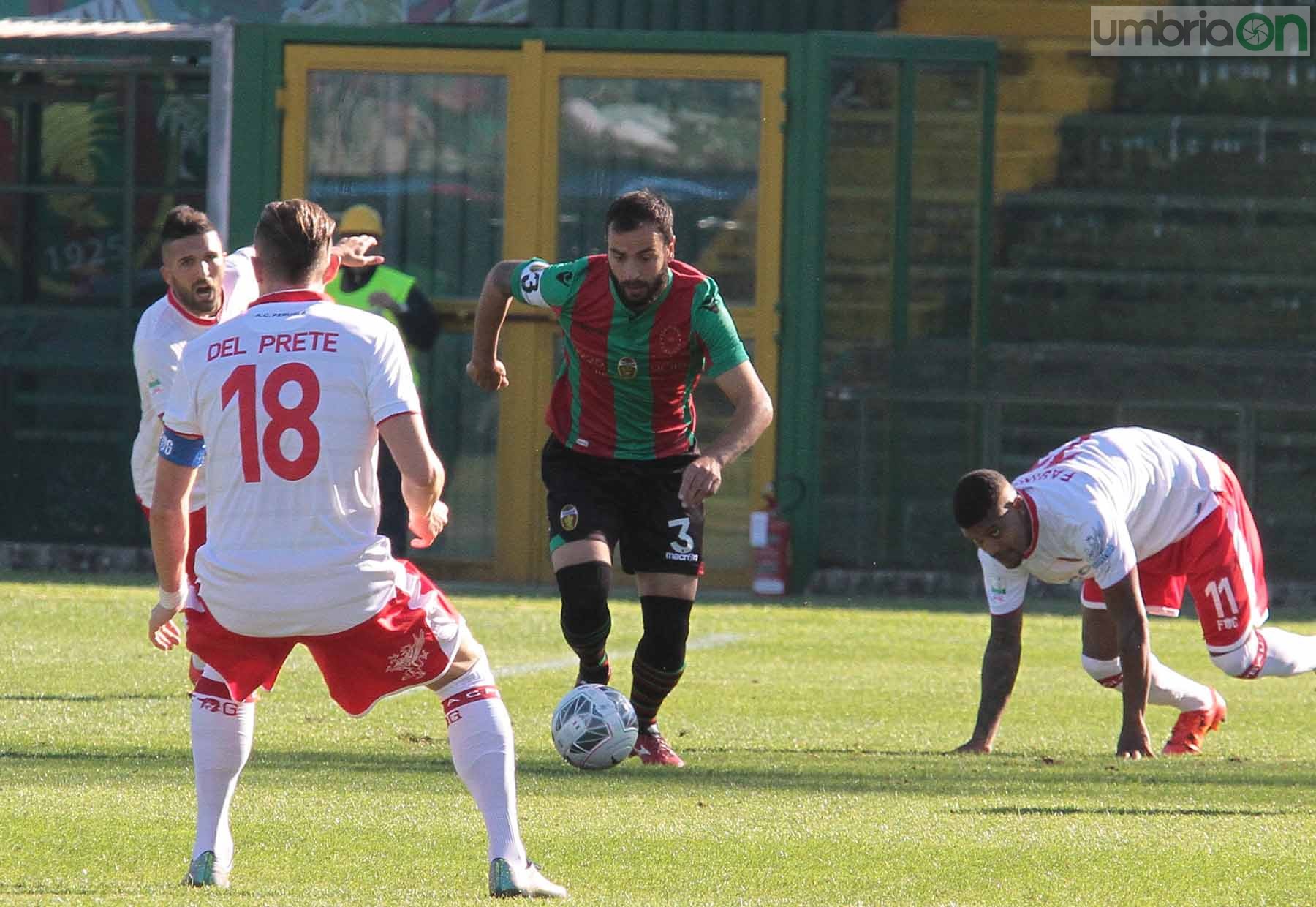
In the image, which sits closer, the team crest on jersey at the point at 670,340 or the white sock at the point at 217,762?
the white sock at the point at 217,762

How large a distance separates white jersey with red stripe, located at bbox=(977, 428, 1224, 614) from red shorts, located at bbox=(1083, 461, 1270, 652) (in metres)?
0.07

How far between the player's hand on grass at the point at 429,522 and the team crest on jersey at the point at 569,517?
245cm

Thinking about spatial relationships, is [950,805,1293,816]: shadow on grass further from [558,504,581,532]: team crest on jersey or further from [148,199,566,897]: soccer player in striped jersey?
[148,199,566,897]: soccer player in striped jersey

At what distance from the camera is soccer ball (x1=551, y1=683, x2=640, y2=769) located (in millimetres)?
7348

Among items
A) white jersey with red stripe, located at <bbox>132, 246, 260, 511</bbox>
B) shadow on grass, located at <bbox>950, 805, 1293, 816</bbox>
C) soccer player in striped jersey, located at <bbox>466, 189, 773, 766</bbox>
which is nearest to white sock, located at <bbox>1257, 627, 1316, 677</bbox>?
shadow on grass, located at <bbox>950, 805, 1293, 816</bbox>

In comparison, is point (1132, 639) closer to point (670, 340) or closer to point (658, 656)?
point (658, 656)

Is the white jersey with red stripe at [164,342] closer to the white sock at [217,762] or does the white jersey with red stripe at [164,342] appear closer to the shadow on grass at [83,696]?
the shadow on grass at [83,696]

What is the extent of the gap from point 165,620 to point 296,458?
1.35m

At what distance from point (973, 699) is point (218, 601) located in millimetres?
5794

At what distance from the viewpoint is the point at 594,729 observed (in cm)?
735

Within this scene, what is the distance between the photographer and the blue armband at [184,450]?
17.3ft

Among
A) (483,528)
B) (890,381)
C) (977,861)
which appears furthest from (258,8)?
(977,861)

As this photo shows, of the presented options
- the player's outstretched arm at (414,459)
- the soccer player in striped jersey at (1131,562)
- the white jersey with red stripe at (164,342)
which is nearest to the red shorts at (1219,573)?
the soccer player in striped jersey at (1131,562)

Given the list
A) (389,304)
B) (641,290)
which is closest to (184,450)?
(641,290)
